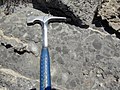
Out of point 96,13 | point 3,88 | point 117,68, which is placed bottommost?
point 3,88

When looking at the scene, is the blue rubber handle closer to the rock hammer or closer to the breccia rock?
the rock hammer

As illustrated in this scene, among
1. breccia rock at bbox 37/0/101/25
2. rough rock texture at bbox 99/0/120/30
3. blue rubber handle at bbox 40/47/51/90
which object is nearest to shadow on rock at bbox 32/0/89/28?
breccia rock at bbox 37/0/101/25

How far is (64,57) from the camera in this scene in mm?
1411

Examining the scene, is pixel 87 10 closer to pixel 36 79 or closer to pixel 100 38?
pixel 100 38

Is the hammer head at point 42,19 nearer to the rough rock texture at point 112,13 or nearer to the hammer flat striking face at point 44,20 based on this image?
the hammer flat striking face at point 44,20

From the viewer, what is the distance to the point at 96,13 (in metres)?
1.44

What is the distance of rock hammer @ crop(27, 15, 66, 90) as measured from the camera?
4.29 feet

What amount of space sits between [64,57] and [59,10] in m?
0.25

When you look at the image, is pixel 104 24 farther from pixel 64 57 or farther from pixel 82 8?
pixel 64 57

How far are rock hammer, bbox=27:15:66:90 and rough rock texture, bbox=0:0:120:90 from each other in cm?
3

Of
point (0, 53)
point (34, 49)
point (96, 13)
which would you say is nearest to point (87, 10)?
point (96, 13)

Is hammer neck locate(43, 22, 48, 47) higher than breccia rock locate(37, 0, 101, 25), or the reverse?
breccia rock locate(37, 0, 101, 25)

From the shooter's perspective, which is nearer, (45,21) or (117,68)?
(117,68)

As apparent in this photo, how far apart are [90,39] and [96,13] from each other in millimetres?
136
